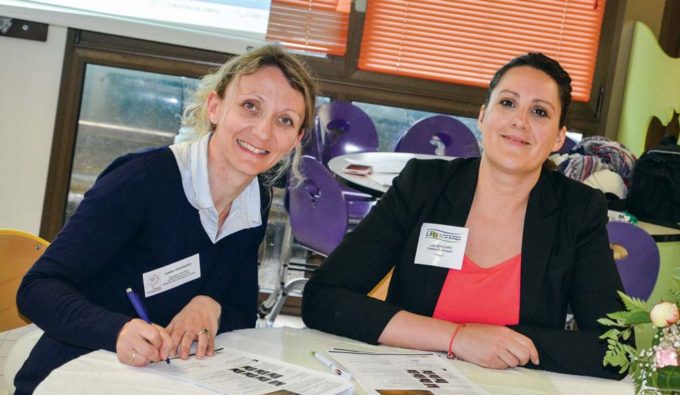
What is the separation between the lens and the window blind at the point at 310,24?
4977 millimetres

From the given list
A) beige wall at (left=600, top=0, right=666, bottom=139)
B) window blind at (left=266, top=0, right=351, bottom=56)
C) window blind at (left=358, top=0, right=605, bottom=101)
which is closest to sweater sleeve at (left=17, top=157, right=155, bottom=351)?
window blind at (left=266, top=0, right=351, bottom=56)

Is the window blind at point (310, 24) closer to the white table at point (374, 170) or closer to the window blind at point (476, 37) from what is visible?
the window blind at point (476, 37)

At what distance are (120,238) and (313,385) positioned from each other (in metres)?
0.60

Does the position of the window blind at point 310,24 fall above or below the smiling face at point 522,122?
above

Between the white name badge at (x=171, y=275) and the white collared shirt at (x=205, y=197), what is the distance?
74 mm

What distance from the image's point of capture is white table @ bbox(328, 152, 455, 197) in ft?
10.8

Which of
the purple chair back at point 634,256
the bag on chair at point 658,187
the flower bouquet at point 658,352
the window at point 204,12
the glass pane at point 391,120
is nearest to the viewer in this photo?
the flower bouquet at point 658,352

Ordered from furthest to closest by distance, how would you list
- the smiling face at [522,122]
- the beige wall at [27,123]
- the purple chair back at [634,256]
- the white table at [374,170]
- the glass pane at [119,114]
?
the glass pane at [119,114], the beige wall at [27,123], the white table at [374,170], the purple chair back at [634,256], the smiling face at [522,122]

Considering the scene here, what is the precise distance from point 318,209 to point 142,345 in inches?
96.7

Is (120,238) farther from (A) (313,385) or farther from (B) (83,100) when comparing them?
(B) (83,100)

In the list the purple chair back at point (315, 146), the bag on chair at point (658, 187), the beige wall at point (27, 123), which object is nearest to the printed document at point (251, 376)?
the bag on chair at point (658, 187)

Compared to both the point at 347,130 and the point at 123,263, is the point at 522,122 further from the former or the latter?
the point at 347,130

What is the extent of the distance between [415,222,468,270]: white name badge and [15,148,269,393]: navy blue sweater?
40cm

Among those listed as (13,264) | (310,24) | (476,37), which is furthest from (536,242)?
(476,37)
